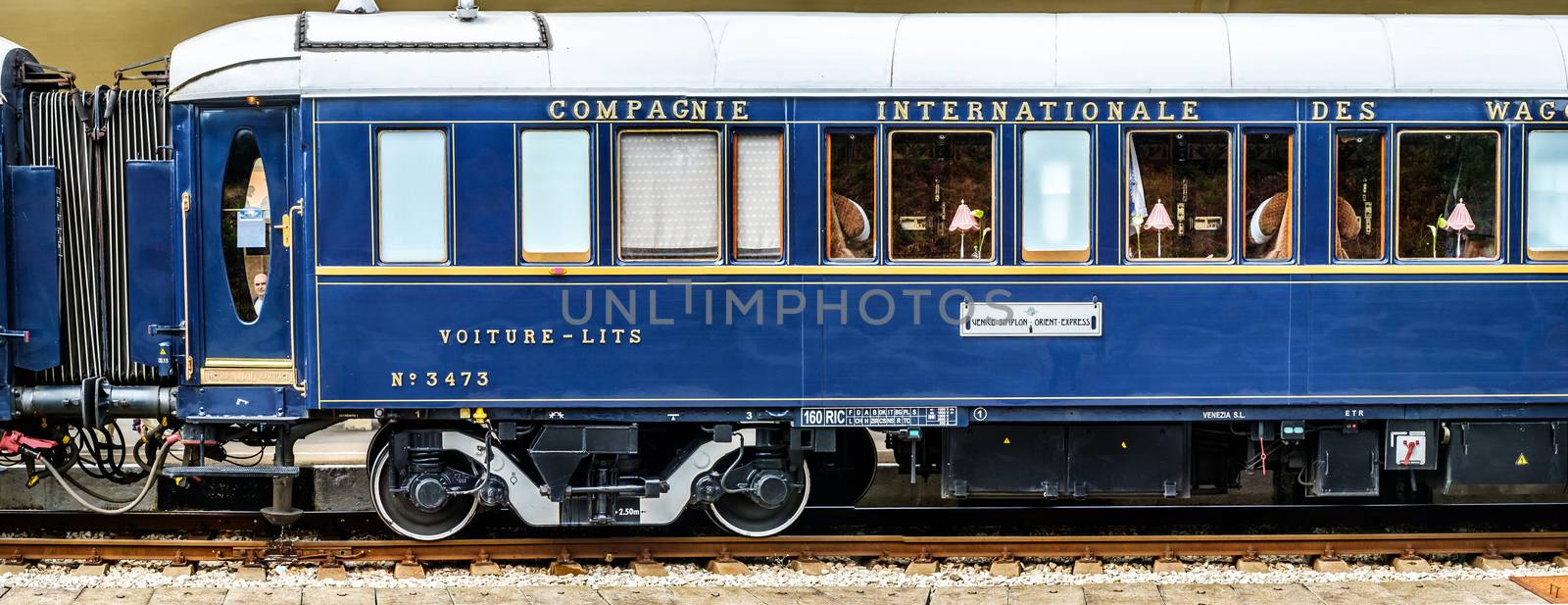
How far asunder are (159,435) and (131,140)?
1952mm

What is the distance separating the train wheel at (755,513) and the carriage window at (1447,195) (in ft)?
13.5

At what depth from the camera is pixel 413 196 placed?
842 cm

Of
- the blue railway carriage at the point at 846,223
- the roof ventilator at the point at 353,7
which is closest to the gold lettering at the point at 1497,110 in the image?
the blue railway carriage at the point at 846,223

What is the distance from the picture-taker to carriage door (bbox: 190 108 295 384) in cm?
859

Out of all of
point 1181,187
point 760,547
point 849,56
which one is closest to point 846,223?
point 849,56

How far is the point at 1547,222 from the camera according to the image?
8688mm

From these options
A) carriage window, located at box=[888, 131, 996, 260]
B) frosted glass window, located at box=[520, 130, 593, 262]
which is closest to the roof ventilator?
frosted glass window, located at box=[520, 130, 593, 262]

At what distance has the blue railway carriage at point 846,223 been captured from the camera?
8.41 meters

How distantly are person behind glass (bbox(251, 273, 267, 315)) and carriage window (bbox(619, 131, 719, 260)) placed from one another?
2.28m

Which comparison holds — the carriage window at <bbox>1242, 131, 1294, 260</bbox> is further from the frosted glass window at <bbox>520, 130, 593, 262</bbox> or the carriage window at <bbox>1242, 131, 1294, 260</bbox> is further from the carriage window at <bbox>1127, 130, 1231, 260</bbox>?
the frosted glass window at <bbox>520, 130, 593, 262</bbox>

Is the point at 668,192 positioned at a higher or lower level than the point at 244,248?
higher

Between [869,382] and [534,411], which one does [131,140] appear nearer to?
[534,411]

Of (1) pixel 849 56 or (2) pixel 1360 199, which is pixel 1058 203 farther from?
(2) pixel 1360 199

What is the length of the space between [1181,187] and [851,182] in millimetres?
2035
